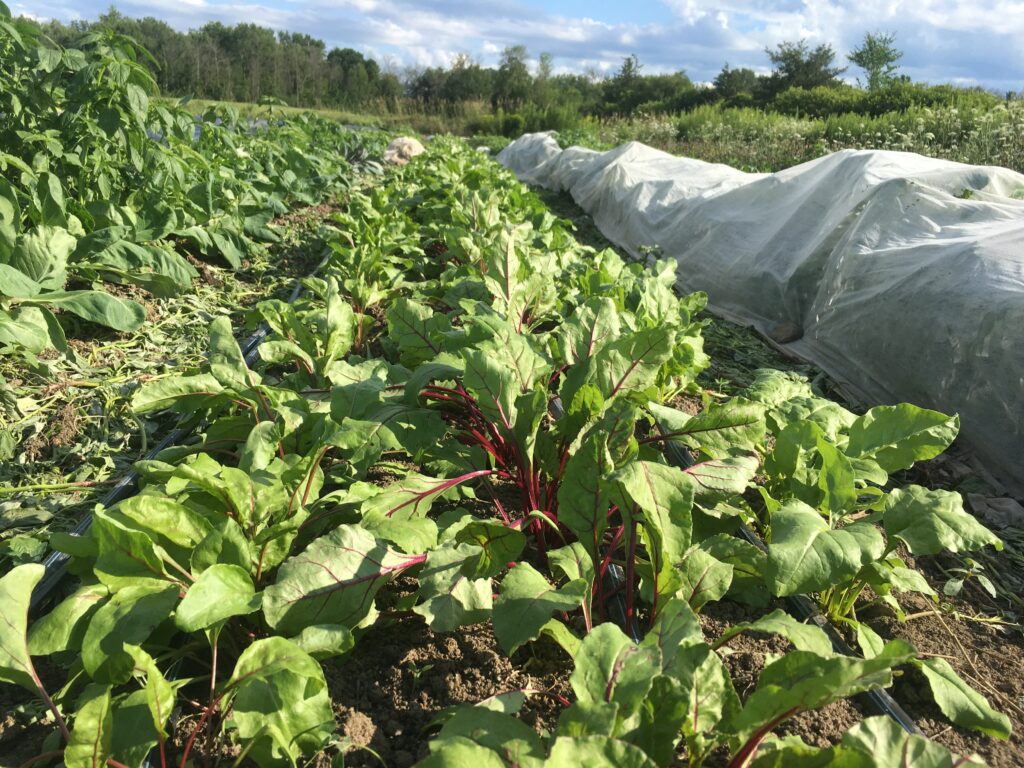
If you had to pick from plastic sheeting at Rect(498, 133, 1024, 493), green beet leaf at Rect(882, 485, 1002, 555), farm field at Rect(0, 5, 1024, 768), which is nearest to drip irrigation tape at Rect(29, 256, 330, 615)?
farm field at Rect(0, 5, 1024, 768)

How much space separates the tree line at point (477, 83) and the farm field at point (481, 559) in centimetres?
2229

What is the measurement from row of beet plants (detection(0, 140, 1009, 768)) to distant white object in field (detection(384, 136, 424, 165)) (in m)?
12.1

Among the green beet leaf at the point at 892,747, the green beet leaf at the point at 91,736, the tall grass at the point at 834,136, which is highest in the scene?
the tall grass at the point at 834,136

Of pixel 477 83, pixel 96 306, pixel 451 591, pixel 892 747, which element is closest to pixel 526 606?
pixel 451 591

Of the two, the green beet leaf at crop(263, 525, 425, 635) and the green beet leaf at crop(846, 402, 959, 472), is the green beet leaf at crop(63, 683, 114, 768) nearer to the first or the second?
the green beet leaf at crop(263, 525, 425, 635)

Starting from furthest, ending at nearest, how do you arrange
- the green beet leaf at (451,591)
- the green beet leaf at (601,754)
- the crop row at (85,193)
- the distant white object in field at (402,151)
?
the distant white object in field at (402,151) < the crop row at (85,193) < the green beet leaf at (451,591) < the green beet leaf at (601,754)

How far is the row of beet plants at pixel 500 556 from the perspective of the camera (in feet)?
3.55

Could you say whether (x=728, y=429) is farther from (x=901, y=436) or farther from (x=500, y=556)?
(x=500, y=556)

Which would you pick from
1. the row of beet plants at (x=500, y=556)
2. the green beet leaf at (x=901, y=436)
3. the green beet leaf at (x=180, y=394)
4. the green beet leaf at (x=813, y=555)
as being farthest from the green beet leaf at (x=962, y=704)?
the green beet leaf at (x=180, y=394)

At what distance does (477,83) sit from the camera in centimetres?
3797

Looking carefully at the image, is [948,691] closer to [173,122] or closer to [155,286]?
[155,286]

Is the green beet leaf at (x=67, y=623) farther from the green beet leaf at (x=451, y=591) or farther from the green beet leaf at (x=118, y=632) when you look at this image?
the green beet leaf at (x=451, y=591)

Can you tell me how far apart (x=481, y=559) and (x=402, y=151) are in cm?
1391

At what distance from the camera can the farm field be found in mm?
1126
